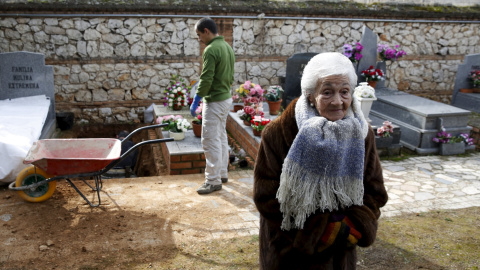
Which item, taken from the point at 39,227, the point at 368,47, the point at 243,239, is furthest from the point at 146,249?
the point at 368,47

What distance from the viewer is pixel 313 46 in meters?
11.1

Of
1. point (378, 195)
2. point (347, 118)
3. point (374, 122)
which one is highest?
point (347, 118)

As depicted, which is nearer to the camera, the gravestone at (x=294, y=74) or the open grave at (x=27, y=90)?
the open grave at (x=27, y=90)

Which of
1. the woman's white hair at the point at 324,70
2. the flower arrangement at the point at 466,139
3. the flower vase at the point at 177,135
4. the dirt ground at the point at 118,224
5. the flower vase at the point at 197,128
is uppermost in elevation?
the woman's white hair at the point at 324,70

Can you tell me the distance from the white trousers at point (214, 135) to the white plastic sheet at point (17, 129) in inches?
95.4

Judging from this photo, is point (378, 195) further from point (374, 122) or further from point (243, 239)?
point (374, 122)

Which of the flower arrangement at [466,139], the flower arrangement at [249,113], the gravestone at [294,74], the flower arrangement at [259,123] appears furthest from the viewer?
the gravestone at [294,74]

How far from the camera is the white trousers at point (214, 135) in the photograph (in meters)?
5.20

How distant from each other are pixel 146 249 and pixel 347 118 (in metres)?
2.71

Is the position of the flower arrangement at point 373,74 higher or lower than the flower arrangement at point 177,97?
higher

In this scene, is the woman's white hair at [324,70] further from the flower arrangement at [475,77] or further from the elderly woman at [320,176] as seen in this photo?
the flower arrangement at [475,77]

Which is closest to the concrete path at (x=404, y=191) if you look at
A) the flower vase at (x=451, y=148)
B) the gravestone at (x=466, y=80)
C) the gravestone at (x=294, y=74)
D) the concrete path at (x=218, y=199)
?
the concrete path at (x=218, y=199)

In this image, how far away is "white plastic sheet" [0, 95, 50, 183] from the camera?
17.2 ft

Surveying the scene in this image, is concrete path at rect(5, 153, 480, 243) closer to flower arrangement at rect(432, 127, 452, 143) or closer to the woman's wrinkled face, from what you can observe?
flower arrangement at rect(432, 127, 452, 143)
